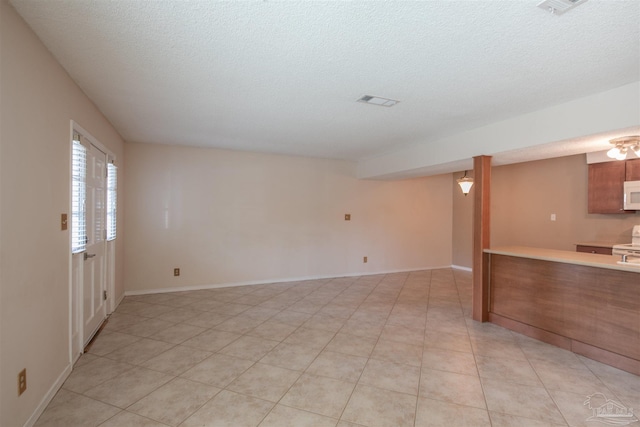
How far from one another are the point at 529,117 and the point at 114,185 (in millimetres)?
4963

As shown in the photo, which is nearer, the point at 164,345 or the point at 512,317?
the point at 164,345

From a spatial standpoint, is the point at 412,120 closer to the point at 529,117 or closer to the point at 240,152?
the point at 529,117

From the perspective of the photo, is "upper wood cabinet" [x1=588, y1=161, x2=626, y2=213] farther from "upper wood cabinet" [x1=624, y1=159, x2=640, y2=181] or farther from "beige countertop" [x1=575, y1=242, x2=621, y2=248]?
"beige countertop" [x1=575, y1=242, x2=621, y2=248]

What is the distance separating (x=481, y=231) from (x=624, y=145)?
1544mm

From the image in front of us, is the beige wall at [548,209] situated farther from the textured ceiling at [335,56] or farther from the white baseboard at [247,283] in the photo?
the textured ceiling at [335,56]

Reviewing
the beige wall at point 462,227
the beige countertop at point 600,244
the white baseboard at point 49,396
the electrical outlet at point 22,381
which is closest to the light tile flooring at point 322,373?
the white baseboard at point 49,396

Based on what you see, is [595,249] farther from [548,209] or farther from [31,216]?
[31,216]

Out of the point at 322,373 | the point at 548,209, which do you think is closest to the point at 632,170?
the point at 548,209

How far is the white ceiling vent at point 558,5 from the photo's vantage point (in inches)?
63.9

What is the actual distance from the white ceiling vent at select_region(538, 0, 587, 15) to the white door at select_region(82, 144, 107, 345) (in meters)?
3.64

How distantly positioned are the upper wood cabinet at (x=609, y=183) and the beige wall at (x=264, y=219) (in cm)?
307

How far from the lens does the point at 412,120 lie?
3.70 metres

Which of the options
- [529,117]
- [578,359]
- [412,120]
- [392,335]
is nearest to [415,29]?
[412,120]

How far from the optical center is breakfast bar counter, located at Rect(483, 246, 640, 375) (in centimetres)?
278
